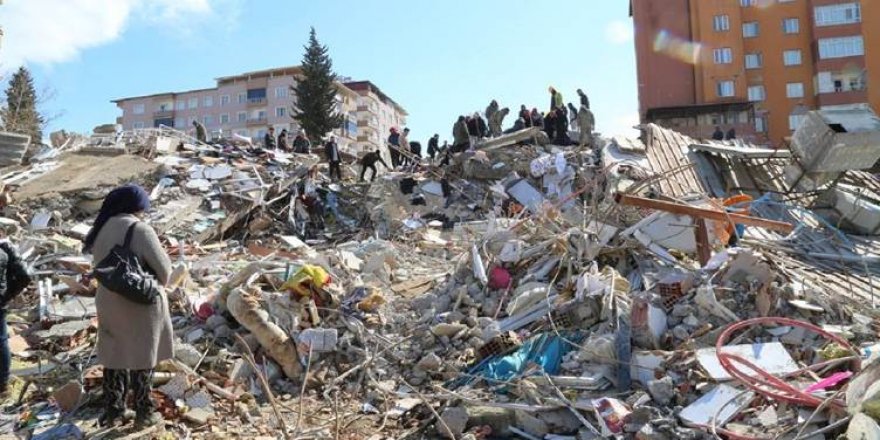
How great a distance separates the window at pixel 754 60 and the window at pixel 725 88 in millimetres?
2956

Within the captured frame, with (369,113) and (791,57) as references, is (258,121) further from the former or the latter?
(791,57)

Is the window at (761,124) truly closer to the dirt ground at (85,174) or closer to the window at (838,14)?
the window at (838,14)

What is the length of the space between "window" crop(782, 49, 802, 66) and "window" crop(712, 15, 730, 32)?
180 inches

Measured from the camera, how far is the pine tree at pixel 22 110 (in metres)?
22.9

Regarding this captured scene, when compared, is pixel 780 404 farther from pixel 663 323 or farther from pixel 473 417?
pixel 473 417

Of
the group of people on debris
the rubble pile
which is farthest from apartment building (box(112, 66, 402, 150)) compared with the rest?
the group of people on debris

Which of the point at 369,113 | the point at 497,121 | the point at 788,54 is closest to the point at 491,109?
the point at 497,121

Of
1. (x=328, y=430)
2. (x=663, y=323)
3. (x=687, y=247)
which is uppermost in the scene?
(x=687, y=247)

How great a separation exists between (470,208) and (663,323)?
7.86 metres

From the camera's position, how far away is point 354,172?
637 inches

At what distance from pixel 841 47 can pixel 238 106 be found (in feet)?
162

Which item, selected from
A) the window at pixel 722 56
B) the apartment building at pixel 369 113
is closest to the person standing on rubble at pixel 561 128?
the window at pixel 722 56

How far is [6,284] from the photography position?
403 centimetres

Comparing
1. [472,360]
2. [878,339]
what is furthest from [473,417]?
[878,339]
